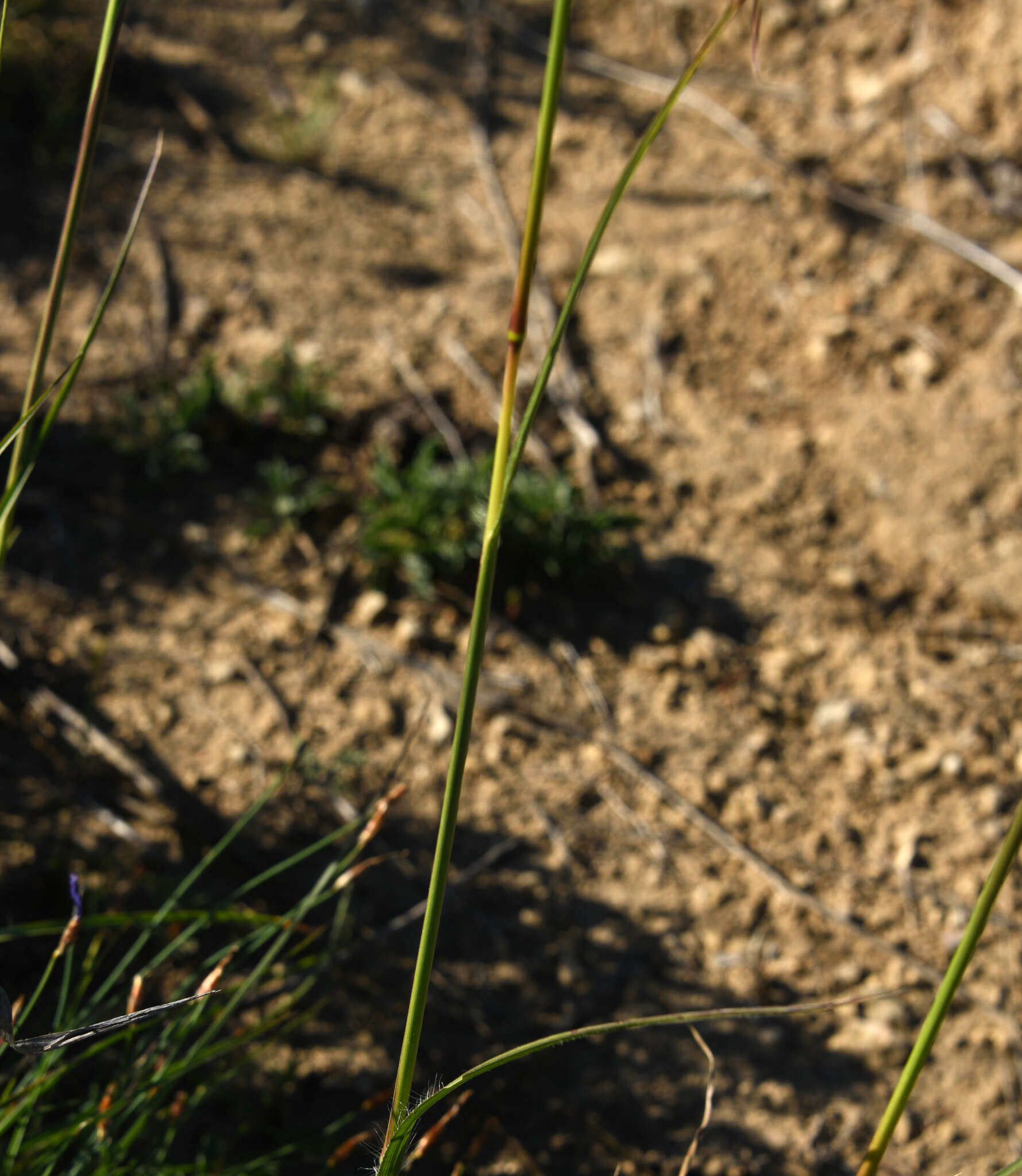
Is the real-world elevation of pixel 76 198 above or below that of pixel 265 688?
above

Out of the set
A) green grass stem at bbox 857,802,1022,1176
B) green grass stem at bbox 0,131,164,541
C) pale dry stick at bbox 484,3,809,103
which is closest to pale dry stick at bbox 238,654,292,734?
green grass stem at bbox 0,131,164,541

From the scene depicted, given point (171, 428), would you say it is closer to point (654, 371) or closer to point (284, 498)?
point (284, 498)

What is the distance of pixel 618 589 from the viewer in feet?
8.43

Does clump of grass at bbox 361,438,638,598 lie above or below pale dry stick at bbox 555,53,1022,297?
below

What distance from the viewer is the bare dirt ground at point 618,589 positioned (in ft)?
6.44

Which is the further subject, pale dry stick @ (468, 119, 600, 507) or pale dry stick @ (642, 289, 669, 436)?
pale dry stick @ (642, 289, 669, 436)

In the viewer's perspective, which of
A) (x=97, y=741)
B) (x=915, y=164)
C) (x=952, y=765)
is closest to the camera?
(x=97, y=741)

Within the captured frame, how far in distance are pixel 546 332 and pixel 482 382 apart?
0.95 ft

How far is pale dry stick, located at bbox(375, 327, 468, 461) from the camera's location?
2715 millimetres

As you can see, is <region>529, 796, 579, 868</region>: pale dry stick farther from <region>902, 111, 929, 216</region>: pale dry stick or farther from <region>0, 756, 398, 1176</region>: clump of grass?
<region>902, 111, 929, 216</region>: pale dry stick

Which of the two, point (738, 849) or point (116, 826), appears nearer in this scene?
point (116, 826)

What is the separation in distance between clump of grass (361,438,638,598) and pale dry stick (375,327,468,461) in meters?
0.16

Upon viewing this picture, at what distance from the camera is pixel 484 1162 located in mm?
1807

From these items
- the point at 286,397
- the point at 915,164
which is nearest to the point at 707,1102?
the point at 286,397
